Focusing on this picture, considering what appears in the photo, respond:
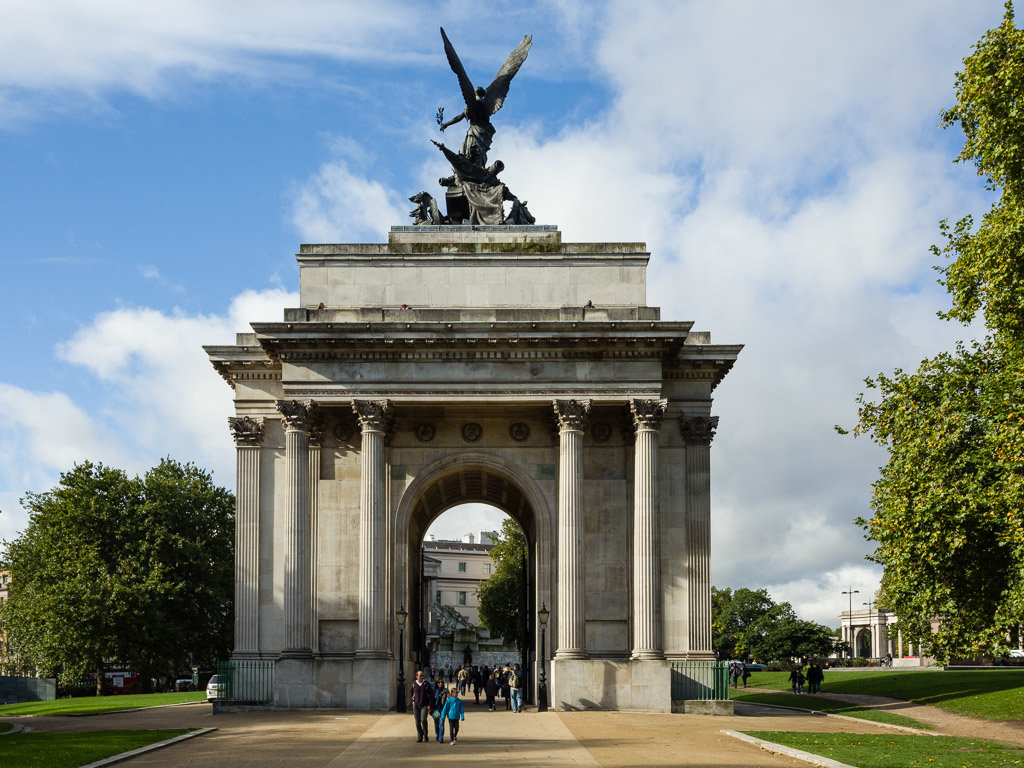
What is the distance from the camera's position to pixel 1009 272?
1380 inches

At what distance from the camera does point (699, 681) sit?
4669 centimetres

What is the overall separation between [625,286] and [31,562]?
44.6m

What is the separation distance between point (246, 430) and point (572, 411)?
1362 cm

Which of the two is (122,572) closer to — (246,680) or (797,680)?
(246,680)

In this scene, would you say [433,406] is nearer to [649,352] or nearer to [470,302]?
[470,302]

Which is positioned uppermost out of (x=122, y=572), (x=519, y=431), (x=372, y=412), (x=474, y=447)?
(x=372, y=412)

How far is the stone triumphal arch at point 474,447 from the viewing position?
4609 cm

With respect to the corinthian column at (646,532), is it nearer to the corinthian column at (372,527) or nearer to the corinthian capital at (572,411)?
the corinthian capital at (572,411)

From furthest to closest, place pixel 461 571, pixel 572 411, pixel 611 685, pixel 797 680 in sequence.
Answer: pixel 461 571 → pixel 797 680 → pixel 572 411 → pixel 611 685

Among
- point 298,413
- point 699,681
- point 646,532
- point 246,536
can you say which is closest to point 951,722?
point 699,681

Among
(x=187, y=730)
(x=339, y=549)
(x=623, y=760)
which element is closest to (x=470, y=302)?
(x=339, y=549)

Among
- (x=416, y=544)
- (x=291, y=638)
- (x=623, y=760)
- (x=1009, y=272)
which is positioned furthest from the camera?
(x=416, y=544)

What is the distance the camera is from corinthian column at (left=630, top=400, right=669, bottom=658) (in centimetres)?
4584

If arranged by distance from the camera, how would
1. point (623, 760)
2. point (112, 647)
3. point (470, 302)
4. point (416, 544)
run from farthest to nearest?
point (112, 647) → point (416, 544) → point (470, 302) → point (623, 760)
